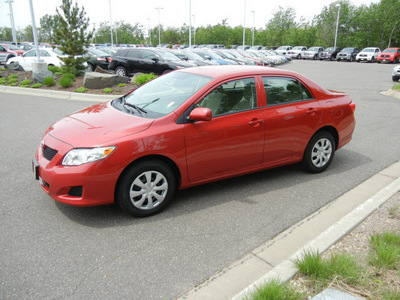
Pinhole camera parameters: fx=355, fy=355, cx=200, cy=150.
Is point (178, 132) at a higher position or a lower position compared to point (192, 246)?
higher

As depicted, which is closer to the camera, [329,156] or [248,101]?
[248,101]

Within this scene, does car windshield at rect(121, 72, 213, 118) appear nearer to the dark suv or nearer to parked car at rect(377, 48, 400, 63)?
the dark suv

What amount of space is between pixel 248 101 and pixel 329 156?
5.83 feet

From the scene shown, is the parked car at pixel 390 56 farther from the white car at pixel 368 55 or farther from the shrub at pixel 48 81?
the shrub at pixel 48 81

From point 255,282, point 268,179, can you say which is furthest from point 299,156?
point 255,282

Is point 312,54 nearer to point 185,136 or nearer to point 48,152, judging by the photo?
A: point 185,136

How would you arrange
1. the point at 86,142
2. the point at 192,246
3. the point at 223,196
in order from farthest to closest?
1. the point at 223,196
2. the point at 86,142
3. the point at 192,246

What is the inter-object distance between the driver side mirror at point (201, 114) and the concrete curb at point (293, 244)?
149cm

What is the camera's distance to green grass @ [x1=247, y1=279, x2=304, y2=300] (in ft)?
8.22

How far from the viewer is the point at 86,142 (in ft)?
12.1

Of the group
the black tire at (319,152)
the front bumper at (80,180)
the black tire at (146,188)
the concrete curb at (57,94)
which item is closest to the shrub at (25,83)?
the concrete curb at (57,94)

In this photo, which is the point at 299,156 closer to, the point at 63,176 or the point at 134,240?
the point at 134,240

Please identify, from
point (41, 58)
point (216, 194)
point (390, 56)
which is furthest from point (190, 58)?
point (390, 56)

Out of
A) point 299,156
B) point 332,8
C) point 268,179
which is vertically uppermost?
point 332,8
